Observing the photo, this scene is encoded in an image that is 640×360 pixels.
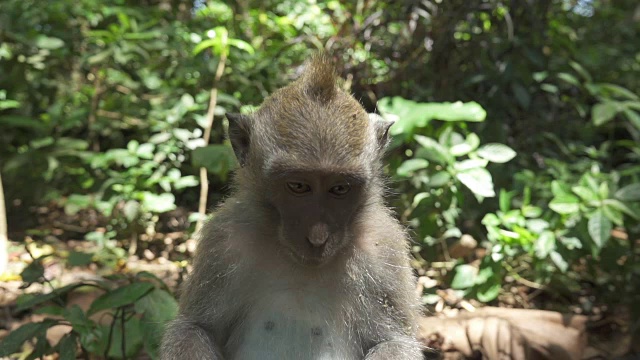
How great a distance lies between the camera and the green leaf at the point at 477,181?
161 inches

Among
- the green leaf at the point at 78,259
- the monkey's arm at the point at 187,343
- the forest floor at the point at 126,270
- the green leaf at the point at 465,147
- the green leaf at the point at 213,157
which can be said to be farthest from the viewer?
the green leaf at the point at 213,157

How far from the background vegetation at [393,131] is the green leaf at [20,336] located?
826 mm

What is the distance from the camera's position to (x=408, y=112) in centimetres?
455

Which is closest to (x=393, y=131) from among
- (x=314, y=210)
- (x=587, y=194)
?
(x=587, y=194)

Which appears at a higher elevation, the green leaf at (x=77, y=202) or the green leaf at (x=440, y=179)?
the green leaf at (x=440, y=179)

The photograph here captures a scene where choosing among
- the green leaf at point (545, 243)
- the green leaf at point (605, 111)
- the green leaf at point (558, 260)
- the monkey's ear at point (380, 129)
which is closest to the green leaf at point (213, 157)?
the monkey's ear at point (380, 129)

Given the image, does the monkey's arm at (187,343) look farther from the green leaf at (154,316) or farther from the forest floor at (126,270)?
the forest floor at (126,270)

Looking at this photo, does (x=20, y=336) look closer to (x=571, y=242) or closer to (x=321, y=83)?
(x=321, y=83)

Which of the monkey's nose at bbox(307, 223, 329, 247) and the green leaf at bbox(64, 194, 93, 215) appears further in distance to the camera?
the green leaf at bbox(64, 194, 93, 215)

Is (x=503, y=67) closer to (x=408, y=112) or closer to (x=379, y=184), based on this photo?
(x=408, y=112)

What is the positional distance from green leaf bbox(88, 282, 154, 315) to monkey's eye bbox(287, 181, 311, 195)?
1.12 metres

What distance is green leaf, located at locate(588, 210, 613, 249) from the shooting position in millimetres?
4066

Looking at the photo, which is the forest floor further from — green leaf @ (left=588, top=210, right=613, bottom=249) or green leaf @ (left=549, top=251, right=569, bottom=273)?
green leaf @ (left=588, top=210, right=613, bottom=249)

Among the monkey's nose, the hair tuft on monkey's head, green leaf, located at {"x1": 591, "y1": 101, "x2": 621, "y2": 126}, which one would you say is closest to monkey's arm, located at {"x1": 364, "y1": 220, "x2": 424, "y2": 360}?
the monkey's nose
